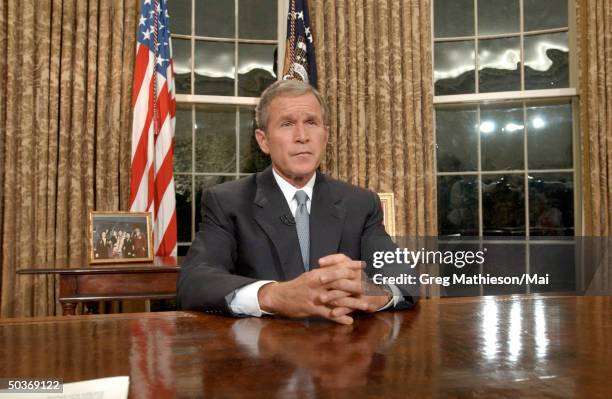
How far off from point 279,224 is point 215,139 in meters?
2.87

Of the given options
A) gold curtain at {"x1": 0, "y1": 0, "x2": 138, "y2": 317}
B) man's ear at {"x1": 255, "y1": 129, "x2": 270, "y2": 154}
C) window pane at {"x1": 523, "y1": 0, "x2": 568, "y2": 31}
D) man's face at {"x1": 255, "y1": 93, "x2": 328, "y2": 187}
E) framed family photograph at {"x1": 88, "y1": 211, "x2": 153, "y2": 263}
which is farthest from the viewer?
window pane at {"x1": 523, "y1": 0, "x2": 568, "y2": 31}

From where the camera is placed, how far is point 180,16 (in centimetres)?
447

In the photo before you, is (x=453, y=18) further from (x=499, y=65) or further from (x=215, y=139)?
(x=215, y=139)

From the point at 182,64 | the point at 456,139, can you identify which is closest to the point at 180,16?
the point at 182,64

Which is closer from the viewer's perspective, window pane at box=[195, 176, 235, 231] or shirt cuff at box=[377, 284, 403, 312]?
shirt cuff at box=[377, 284, 403, 312]

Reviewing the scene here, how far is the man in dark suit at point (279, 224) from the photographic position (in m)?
1.42

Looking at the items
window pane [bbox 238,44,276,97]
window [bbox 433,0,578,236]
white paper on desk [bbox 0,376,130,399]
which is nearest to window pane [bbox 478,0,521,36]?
window [bbox 433,0,578,236]

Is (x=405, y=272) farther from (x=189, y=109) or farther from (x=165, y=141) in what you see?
(x=189, y=109)

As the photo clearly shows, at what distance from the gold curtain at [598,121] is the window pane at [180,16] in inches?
124

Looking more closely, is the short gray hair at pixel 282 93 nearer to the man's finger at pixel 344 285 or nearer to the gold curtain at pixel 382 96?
the man's finger at pixel 344 285

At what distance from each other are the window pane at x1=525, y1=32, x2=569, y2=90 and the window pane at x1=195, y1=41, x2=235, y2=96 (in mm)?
2491

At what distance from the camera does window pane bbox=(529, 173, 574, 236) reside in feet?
14.3

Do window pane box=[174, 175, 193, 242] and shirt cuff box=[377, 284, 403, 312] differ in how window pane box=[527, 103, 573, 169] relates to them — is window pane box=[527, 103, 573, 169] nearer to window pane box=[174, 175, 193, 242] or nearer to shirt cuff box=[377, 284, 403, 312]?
window pane box=[174, 175, 193, 242]

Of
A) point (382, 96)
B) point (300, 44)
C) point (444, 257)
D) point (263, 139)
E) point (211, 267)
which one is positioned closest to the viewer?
point (444, 257)
